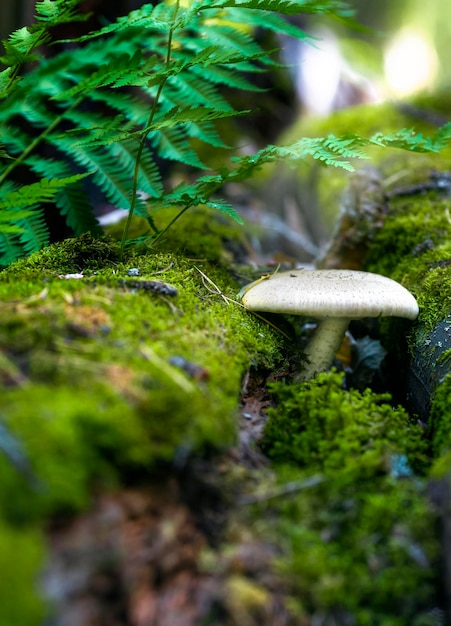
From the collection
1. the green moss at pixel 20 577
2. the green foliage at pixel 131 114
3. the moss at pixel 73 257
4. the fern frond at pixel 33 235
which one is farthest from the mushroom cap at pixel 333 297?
the green moss at pixel 20 577

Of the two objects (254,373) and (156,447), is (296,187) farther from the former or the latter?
(156,447)

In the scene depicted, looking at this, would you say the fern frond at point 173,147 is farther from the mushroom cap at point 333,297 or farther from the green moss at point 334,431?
the green moss at point 334,431

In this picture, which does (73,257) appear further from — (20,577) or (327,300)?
(20,577)

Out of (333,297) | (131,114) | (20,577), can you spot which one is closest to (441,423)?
(333,297)

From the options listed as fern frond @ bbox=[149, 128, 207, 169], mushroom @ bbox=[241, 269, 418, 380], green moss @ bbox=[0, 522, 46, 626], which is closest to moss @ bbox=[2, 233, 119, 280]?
fern frond @ bbox=[149, 128, 207, 169]

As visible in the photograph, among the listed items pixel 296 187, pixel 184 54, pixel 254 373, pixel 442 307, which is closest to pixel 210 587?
pixel 254 373

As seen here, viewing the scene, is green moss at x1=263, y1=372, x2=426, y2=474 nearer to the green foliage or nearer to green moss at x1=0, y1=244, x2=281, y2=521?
green moss at x1=0, y1=244, x2=281, y2=521
